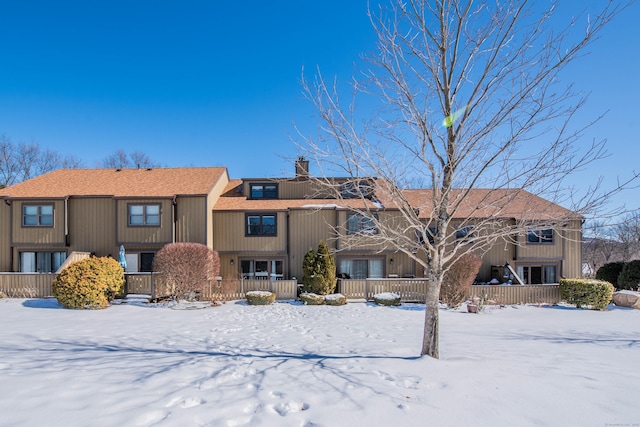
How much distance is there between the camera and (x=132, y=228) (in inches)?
661

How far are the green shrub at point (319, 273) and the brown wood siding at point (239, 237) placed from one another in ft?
9.41

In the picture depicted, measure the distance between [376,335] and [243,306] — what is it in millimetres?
6777

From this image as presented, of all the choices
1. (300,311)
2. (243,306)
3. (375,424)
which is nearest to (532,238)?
(300,311)

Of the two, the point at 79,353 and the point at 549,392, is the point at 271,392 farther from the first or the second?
the point at 79,353

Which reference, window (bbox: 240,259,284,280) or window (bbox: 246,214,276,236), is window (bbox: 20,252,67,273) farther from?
window (bbox: 246,214,276,236)

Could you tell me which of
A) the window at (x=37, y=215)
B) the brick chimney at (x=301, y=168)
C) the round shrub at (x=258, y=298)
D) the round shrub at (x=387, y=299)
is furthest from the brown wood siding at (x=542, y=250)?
the window at (x=37, y=215)

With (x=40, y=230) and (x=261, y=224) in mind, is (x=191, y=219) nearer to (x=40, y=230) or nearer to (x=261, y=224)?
(x=261, y=224)

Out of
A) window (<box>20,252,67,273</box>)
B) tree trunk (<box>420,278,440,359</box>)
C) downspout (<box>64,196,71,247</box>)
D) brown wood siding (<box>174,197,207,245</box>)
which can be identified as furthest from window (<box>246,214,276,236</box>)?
tree trunk (<box>420,278,440,359</box>)

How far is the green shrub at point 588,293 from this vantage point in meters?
13.8

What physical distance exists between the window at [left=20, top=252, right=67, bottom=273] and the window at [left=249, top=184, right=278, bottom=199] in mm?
10393

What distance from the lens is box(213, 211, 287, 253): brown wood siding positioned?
696 inches

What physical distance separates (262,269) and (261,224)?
2.51 meters

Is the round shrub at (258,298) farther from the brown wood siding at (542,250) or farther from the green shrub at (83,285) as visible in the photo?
the brown wood siding at (542,250)

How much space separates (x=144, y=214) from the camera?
16938 mm
